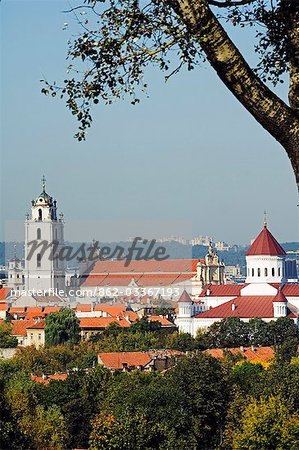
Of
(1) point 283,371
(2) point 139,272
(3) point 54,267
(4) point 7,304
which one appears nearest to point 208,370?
(1) point 283,371

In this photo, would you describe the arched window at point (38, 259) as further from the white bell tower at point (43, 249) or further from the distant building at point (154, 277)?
the distant building at point (154, 277)

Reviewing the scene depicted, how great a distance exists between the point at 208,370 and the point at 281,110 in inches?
1043

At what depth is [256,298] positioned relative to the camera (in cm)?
7812

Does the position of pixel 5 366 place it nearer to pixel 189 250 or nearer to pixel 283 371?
pixel 283 371

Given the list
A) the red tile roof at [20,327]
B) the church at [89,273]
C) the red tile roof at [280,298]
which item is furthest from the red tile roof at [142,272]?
the red tile roof at [280,298]

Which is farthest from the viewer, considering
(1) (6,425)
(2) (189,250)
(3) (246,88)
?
(2) (189,250)

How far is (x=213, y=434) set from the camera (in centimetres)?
2780

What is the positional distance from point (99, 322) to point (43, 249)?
4020 cm

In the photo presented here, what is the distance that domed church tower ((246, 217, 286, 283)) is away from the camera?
8000 centimetres

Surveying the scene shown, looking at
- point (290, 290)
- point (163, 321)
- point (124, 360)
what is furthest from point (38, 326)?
point (124, 360)

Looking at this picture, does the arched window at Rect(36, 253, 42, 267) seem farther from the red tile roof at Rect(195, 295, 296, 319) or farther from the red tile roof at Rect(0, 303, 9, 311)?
the red tile roof at Rect(195, 295, 296, 319)

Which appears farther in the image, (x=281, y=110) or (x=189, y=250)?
(x=189, y=250)

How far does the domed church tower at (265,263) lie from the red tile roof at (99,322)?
8.44 metres

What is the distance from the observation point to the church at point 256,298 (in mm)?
75562
